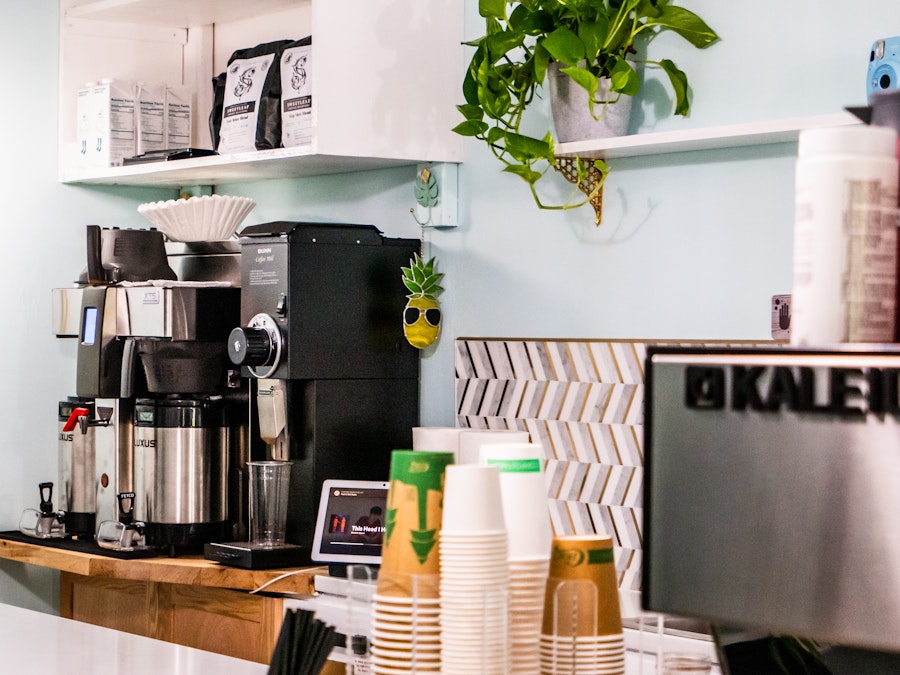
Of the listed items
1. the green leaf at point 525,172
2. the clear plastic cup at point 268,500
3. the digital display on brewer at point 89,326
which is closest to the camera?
the green leaf at point 525,172

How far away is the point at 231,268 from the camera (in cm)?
332

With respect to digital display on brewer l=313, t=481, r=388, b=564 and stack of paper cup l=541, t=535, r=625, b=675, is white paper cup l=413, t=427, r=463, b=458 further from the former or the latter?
stack of paper cup l=541, t=535, r=625, b=675

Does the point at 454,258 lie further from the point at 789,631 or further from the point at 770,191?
the point at 789,631

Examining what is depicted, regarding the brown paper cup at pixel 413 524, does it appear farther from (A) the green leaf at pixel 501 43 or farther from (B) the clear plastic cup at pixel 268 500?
(B) the clear plastic cup at pixel 268 500

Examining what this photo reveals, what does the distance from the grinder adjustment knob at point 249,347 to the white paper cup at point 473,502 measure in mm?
1984

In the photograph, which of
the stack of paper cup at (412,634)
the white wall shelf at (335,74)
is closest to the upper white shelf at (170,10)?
the white wall shelf at (335,74)

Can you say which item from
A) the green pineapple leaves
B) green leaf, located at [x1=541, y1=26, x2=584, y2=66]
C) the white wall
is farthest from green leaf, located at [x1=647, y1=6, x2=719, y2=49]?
the white wall

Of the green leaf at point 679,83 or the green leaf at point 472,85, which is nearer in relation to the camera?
the green leaf at point 679,83

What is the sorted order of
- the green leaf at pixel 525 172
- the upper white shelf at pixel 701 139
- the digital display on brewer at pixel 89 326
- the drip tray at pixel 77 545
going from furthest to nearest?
the digital display on brewer at pixel 89 326
the drip tray at pixel 77 545
the green leaf at pixel 525 172
the upper white shelf at pixel 701 139

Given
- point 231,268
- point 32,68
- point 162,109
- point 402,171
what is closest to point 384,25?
point 402,171

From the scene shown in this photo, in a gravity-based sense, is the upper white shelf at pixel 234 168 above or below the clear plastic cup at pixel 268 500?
above

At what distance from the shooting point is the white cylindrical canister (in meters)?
0.87

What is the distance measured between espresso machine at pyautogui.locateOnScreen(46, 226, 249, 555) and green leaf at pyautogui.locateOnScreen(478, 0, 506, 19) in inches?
39.5

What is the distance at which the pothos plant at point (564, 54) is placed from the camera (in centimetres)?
252
